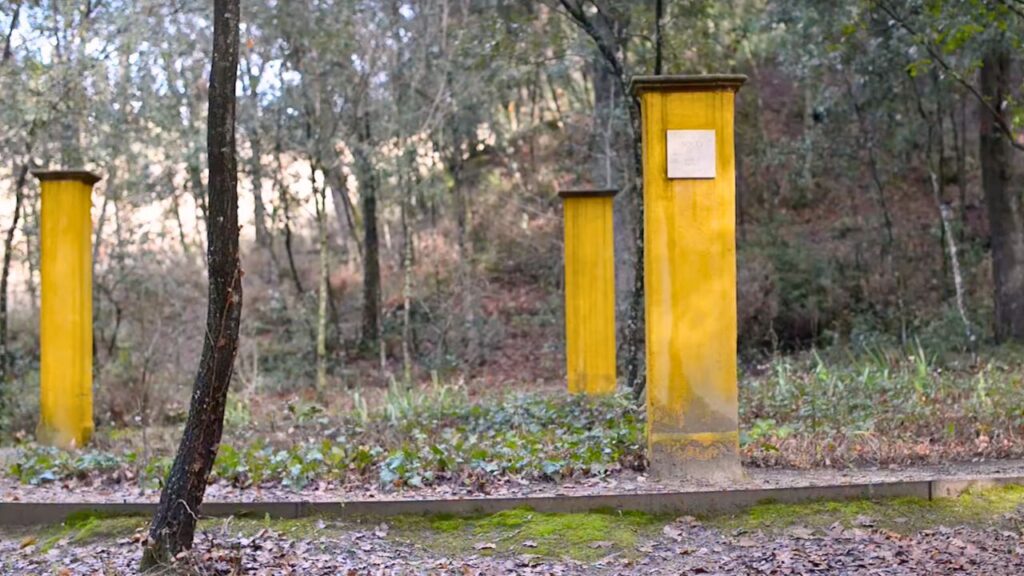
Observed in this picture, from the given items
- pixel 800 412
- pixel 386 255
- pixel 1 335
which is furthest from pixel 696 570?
pixel 386 255

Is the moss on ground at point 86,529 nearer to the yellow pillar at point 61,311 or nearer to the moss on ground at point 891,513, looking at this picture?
the moss on ground at point 891,513

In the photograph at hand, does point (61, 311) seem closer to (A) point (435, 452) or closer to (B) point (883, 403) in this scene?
(A) point (435, 452)

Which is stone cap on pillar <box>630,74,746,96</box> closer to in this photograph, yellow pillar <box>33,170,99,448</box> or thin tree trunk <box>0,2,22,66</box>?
yellow pillar <box>33,170,99,448</box>

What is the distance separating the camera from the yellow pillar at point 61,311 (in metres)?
10.4

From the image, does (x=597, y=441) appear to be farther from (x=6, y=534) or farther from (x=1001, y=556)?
(x=6, y=534)

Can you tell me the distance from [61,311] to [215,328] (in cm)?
601

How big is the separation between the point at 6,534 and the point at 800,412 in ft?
20.8

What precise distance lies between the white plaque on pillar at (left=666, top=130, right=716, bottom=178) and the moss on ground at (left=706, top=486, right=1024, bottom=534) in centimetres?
217

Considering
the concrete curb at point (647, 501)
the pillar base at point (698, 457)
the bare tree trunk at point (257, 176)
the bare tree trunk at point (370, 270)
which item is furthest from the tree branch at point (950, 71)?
the bare tree trunk at point (257, 176)

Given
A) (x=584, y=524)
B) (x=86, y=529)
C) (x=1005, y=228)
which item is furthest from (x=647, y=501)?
(x=1005, y=228)

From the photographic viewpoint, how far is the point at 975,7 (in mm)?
10562

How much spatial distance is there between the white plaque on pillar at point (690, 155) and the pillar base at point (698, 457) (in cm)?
173

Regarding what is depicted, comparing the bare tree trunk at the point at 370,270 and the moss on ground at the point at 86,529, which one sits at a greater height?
the bare tree trunk at the point at 370,270

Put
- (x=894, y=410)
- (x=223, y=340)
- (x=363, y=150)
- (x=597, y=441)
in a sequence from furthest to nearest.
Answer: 1. (x=363, y=150)
2. (x=894, y=410)
3. (x=597, y=441)
4. (x=223, y=340)
